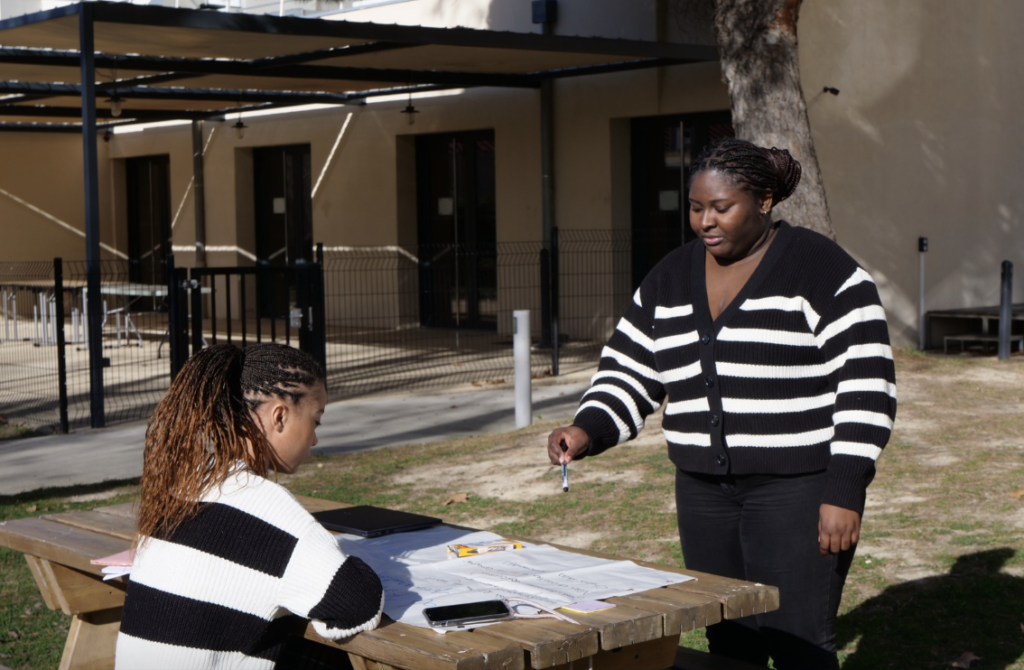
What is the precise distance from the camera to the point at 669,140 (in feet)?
51.3

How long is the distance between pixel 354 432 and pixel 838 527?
281 inches

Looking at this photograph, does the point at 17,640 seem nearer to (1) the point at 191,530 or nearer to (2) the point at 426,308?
(1) the point at 191,530

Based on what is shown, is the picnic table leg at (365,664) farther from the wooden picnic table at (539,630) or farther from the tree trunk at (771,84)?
the tree trunk at (771,84)

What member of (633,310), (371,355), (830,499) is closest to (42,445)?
(371,355)

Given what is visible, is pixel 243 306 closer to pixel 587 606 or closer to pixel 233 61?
pixel 233 61

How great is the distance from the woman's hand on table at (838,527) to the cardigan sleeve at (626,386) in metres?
0.68

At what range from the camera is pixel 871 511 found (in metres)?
6.81

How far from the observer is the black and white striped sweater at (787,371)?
10.3ft

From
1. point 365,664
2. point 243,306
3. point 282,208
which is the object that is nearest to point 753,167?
point 365,664

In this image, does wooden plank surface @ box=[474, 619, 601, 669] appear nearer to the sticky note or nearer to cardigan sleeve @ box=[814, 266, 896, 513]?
the sticky note

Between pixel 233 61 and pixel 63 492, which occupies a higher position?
pixel 233 61

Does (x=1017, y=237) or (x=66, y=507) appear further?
(x=1017, y=237)

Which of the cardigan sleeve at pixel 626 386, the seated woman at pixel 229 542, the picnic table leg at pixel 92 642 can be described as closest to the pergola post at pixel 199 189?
the picnic table leg at pixel 92 642

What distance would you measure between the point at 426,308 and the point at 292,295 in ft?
12.4
